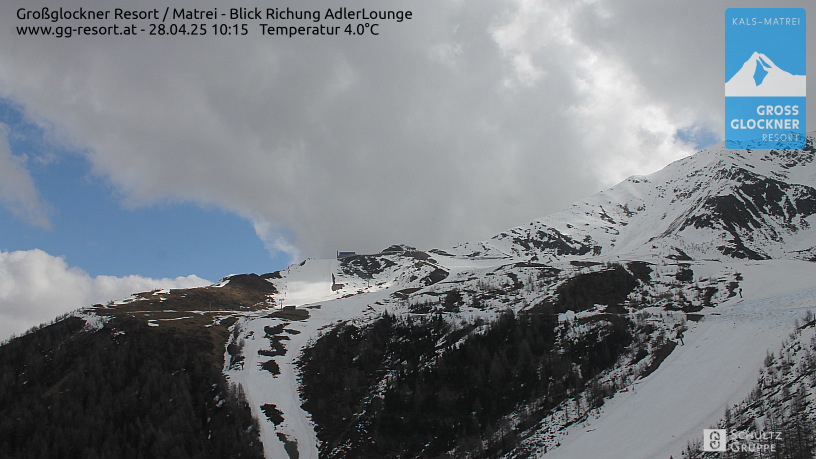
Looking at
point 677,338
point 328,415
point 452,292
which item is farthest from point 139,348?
point 677,338

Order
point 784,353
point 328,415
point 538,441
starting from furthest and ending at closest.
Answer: point 328,415, point 538,441, point 784,353

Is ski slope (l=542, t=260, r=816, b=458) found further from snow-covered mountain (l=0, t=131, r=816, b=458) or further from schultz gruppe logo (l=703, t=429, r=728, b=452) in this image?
schultz gruppe logo (l=703, t=429, r=728, b=452)

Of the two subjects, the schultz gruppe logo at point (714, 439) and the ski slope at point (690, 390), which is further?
the ski slope at point (690, 390)

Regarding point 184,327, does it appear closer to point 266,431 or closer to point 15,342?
point 15,342

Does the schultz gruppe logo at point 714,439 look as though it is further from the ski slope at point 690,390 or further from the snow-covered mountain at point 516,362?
the snow-covered mountain at point 516,362

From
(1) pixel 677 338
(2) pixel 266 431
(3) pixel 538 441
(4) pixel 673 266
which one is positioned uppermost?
(4) pixel 673 266

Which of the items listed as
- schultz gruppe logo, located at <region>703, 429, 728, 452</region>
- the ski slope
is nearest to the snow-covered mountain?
the ski slope

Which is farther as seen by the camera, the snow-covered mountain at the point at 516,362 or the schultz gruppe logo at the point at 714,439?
the snow-covered mountain at the point at 516,362

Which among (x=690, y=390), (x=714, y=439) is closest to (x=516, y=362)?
(x=690, y=390)

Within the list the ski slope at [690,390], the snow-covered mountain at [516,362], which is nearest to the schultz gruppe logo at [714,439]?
the ski slope at [690,390]

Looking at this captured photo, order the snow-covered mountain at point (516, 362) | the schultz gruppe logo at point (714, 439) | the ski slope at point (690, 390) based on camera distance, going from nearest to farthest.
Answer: the schultz gruppe logo at point (714, 439)
the ski slope at point (690, 390)
the snow-covered mountain at point (516, 362)

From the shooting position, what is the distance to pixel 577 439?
65.2 meters

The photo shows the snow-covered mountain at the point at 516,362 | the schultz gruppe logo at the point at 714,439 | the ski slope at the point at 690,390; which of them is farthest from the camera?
the snow-covered mountain at the point at 516,362

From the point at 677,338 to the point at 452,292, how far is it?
322 feet
